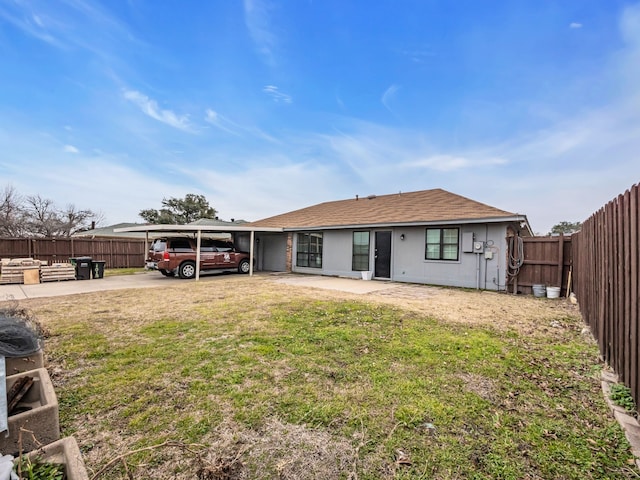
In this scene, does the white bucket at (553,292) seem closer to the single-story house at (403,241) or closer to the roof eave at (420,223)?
the single-story house at (403,241)

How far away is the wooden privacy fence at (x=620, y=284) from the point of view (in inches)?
99.3

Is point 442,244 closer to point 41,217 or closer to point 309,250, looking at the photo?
point 309,250

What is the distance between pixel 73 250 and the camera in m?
15.4

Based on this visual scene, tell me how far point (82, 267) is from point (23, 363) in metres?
11.5

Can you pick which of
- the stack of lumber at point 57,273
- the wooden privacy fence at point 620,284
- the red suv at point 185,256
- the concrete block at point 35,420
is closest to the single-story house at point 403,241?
the red suv at point 185,256

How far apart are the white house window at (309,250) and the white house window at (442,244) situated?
5.10m

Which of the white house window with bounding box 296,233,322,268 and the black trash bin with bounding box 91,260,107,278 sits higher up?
the white house window with bounding box 296,233,322,268

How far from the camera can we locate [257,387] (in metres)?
2.85

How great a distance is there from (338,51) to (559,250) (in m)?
10.3

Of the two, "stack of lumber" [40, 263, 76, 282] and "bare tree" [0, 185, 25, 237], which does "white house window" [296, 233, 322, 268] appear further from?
"bare tree" [0, 185, 25, 237]

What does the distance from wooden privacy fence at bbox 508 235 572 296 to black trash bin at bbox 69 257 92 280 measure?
15735 mm

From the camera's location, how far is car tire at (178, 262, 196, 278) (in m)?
12.1

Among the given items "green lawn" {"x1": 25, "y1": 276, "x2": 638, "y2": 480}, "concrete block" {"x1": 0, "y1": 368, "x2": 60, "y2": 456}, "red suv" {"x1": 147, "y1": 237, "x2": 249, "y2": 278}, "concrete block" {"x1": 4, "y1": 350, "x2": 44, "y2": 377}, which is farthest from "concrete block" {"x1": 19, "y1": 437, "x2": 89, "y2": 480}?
"red suv" {"x1": 147, "y1": 237, "x2": 249, "y2": 278}

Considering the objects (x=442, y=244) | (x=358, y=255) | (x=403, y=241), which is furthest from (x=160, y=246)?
(x=442, y=244)
